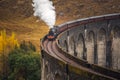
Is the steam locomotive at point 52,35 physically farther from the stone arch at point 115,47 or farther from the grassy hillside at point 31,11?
the grassy hillside at point 31,11

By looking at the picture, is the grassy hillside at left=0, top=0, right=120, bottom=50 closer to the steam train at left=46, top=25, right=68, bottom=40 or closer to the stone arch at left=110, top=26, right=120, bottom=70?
the stone arch at left=110, top=26, right=120, bottom=70

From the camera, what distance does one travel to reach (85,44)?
49.8 metres

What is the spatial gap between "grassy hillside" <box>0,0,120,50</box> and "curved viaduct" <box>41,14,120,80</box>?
20.8 m

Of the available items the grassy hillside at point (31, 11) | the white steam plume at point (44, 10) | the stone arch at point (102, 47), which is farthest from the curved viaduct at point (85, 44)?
the grassy hillside at point (31, 11)

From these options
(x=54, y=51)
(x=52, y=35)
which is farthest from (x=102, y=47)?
(x=54, y=51)

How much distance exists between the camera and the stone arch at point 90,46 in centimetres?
5018

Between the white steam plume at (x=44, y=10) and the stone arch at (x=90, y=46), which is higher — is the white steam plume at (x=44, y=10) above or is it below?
above

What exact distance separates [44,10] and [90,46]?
27910 mm

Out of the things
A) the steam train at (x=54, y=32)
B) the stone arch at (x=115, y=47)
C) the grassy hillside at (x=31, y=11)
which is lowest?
the stone arch at (x=115, y=47)

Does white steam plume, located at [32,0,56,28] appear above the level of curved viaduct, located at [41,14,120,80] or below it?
above

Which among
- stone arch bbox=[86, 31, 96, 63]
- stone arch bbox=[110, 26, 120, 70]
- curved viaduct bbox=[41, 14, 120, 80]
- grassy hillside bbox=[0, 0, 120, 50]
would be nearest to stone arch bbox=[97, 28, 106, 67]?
curved viaduct bbox=[41, 14, 120, 80]

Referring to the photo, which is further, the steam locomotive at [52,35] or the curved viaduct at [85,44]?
the steam locomotive at [52,35]

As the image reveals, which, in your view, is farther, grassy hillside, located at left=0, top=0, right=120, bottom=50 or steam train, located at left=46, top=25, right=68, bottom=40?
grassy hillside, located at left=0, top=0, right=120, bottom=50

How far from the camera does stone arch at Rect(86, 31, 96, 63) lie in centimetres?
5018
